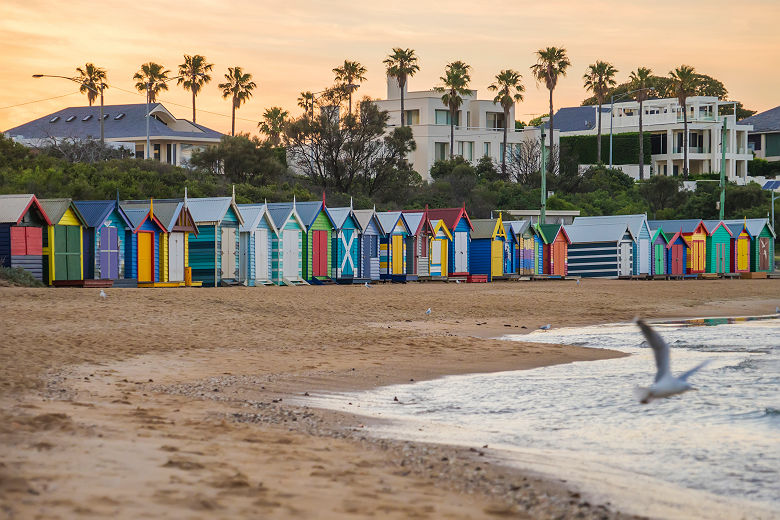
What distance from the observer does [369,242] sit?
127ft

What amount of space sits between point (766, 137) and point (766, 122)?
2.25 metres

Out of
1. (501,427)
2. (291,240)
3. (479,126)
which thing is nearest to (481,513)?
(501,427)

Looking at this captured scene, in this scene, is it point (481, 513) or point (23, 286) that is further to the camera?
point (23, 286)

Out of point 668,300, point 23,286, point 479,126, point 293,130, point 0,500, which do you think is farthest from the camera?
point 479,126

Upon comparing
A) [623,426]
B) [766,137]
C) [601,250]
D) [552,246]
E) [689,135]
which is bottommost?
[623,426]

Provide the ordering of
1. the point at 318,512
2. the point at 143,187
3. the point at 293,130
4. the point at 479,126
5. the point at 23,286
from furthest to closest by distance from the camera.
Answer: the point at 479,126 → the point at 293,130 → the point at 143,187 → the point at 23,286 → the point at 318,512

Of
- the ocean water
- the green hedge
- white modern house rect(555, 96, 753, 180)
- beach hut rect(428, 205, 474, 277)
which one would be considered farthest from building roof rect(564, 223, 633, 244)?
white modern house rect(555, 96, 753, 180)

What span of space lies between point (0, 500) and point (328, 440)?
4061 mm

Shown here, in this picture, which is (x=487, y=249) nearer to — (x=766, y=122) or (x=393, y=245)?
(x=393, y=245)

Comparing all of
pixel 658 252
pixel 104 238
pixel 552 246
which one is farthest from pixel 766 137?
pixel 104 238

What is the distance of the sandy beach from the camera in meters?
7.10

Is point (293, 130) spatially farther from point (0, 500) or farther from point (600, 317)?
point (0, 500)

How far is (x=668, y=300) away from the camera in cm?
3525

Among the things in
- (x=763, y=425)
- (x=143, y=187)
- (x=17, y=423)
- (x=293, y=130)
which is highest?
(x=293, y=130)
